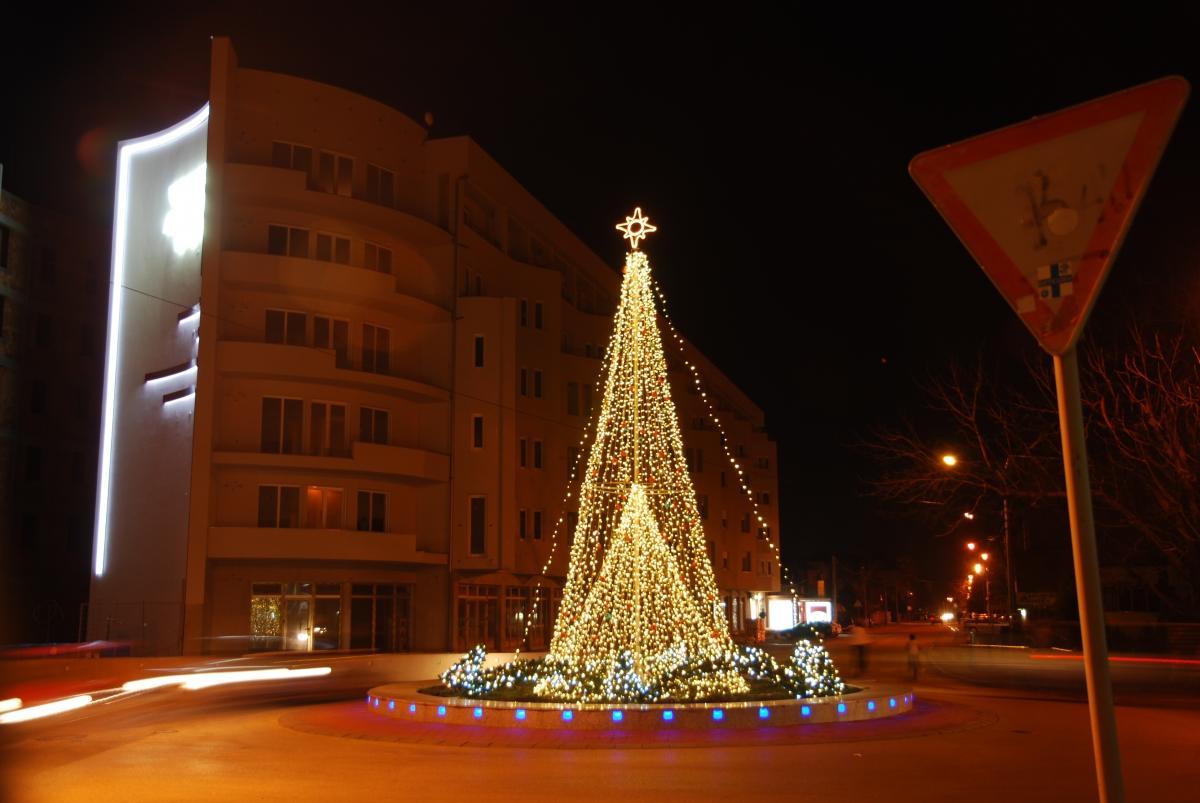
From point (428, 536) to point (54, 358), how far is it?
19.2 meters

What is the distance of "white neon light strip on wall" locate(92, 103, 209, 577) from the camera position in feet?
125

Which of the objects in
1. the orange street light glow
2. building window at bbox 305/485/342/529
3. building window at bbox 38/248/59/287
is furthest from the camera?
building window at bbox 38/248/59/287

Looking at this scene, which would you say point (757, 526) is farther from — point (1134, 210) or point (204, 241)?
point (1134, 210)

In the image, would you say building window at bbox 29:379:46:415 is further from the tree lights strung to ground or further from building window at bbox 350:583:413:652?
the tree lights strung to ground

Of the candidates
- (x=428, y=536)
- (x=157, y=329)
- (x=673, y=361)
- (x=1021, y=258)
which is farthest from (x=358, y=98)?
(x=1021, y=258)

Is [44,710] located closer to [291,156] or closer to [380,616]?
[380,616]

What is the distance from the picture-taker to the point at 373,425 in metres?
39.8

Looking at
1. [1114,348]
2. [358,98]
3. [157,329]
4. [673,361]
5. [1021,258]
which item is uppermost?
[358,98]

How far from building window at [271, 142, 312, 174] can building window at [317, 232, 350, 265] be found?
235cm

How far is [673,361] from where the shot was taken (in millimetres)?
63219

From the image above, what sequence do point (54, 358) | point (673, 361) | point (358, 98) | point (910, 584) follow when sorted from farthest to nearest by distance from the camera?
1. point (910, 584)
2. point (673, 361)
3. point (54, 358)
4. point (358, 98)

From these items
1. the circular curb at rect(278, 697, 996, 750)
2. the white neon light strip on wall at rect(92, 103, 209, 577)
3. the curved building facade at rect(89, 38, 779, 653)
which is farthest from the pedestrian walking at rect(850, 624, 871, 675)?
the white neon light strip on wall at rect(92, 103, 209, 577)

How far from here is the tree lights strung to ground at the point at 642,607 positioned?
18.4m

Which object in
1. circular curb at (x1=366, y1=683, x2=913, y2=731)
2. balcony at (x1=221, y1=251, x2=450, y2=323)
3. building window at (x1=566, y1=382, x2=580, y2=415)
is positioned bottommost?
circular curb at (x1=366, y1=683, x2=913, y2=731)
